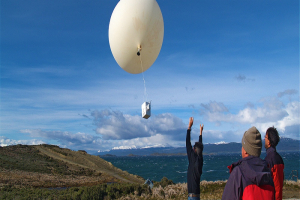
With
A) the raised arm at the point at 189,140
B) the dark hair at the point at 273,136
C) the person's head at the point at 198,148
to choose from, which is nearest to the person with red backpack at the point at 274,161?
the dark hair at the point at 273,136

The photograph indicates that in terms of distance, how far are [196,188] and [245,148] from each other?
2763 mm

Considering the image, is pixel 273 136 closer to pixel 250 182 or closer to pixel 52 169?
pixel 250 182

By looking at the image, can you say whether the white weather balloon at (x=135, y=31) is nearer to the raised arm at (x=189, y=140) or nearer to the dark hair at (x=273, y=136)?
the raised arm at (x=189, y=140)

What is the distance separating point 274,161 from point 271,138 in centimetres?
43

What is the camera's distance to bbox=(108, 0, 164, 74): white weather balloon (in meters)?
7.55

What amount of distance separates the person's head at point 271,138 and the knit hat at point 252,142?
7.33 ft

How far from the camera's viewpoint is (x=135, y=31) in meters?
7.55

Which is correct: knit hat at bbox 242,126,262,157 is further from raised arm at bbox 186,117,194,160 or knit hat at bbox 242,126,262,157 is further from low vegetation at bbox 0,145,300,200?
low vegetation at bbox 0,145,300,200

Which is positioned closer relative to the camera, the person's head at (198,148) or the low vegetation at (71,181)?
the person's head at (198,148)

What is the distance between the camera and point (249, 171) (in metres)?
2.48

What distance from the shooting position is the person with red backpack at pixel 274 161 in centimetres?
450

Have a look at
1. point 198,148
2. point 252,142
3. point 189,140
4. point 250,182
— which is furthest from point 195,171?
point 250,182

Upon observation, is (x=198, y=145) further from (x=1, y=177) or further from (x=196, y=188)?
(x=1, y=177)

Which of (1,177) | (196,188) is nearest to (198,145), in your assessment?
(196,188)
